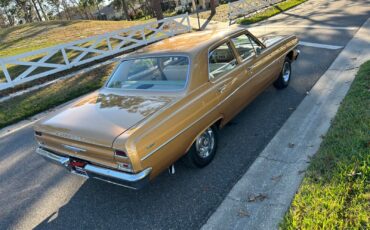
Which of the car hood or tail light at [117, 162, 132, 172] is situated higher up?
the car hood

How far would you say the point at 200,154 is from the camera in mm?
3834

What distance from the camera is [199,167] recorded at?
3.85 meters

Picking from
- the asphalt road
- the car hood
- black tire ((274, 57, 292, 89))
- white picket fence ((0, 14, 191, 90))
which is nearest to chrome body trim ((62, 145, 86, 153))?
the car hood

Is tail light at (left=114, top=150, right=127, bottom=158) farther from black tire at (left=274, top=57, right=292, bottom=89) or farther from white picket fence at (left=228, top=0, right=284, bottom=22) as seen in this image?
white picket fence at (left=228, top=0, right=284, bottom=22)

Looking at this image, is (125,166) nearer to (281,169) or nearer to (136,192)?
(136,192)

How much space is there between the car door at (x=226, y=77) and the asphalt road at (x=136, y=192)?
0.58 metres

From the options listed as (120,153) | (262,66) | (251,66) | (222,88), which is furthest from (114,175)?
(262,66)

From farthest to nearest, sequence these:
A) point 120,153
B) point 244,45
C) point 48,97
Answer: point 48,97 < point 244,45 < point 120,153

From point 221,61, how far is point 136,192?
2126mm

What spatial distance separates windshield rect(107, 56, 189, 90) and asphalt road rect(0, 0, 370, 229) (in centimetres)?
117

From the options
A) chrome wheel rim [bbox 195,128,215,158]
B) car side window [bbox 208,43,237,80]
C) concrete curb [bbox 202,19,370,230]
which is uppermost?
car side window [bbox 208,43,237,80]

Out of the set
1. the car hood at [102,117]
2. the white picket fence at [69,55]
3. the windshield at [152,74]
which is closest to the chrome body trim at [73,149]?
the car hood at [102,117]

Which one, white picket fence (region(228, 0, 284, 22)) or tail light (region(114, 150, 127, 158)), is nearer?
tail light (region(114, 150, 127, 158))

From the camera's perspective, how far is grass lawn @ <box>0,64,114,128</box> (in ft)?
24.8
